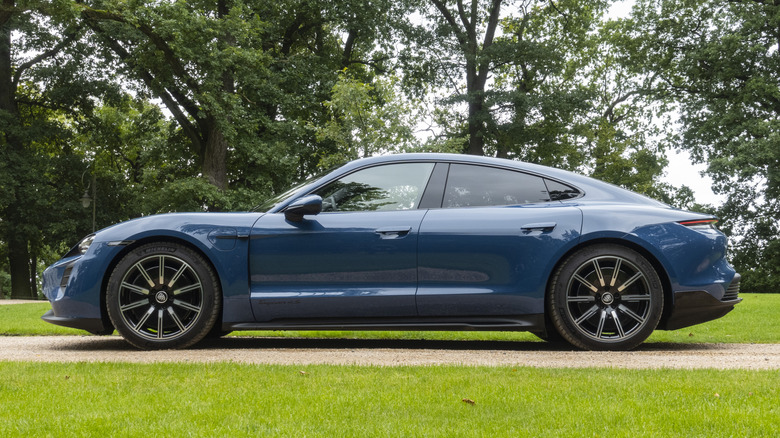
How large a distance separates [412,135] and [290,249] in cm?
1501

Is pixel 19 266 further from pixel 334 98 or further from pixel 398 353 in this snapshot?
A: pixel 398 353

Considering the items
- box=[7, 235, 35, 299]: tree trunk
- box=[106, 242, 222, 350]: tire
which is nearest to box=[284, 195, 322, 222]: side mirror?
box=[106, 242, 222, 350]: tire

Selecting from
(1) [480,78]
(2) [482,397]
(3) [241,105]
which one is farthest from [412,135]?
(2) [482,397]

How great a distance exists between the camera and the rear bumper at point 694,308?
17.3ft

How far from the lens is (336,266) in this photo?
525 cm

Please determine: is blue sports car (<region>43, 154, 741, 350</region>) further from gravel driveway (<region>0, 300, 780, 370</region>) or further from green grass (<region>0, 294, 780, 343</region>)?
green grass (<region>0, 294, 780, 343</region>)

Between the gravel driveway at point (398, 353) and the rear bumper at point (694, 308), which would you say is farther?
the rear bumper at point (694, 308)

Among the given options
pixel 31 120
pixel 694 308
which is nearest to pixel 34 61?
pixel 31 120

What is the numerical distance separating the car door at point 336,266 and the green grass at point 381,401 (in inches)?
38.8

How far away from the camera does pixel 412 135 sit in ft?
65.7

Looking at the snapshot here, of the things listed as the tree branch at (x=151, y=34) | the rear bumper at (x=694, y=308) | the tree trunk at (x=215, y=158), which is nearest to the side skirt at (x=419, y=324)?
the rear bumper at (x=694, y=308)

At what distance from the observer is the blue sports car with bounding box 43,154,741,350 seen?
5.23m

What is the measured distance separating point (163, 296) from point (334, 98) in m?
15.1

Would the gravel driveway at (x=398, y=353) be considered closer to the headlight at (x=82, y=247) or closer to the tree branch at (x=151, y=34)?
the headlight at (x=82, y=247)
